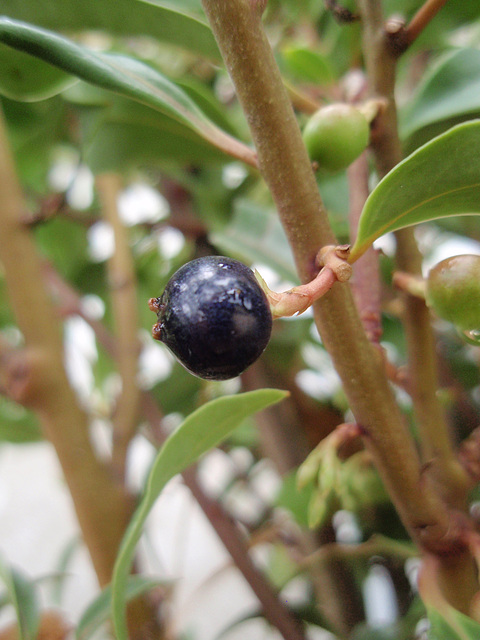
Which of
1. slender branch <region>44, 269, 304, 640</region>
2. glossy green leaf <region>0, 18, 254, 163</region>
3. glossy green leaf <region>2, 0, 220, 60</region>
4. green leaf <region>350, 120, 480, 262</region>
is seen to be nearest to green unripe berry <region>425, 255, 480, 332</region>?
green leaf <region>350, 120, 480, 262</region>

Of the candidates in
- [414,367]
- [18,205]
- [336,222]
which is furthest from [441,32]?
[18,205]

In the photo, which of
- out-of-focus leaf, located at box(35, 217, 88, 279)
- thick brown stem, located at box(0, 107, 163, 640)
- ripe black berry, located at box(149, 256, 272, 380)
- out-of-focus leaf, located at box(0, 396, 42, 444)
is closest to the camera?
ripe black berry, located at box(149, 256, 272, 380)

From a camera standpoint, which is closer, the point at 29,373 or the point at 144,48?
the point at 29,373

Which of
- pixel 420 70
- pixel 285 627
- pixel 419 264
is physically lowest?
pixel 285 627

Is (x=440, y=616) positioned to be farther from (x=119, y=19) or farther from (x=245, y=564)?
(x=119, y=19)

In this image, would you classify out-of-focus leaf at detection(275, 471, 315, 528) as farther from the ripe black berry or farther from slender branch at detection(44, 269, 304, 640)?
the ripe black berry

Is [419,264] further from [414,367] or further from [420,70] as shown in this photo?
[420,70]
